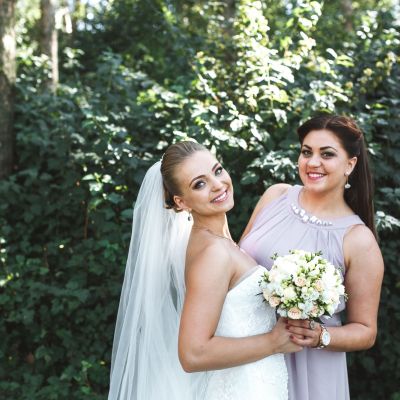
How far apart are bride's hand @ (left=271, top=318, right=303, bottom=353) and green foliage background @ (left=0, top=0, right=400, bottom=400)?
1.84 metres

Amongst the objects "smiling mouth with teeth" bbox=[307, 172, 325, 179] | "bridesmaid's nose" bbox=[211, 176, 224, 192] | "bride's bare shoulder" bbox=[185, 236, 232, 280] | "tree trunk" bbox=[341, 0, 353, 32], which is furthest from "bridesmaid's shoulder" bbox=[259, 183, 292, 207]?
"tree trunk" bbox=[341, 0, 353, 32]

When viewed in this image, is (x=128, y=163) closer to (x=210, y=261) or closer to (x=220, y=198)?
(x=220, y=198)

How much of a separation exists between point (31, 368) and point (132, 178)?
194cm

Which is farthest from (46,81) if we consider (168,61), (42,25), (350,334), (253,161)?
(350,334)

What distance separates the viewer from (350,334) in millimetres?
2535

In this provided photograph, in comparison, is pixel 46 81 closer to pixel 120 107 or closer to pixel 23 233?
pixel 120 107

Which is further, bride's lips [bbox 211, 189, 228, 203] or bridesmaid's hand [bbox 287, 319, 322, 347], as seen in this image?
bride's lips [bbox 211, 189, 228, 203]

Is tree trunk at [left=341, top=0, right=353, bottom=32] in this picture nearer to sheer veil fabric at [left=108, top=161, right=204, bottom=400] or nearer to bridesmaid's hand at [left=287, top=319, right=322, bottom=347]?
sheer veil fabric at [left=108, top=161, right=204, bottom=400]

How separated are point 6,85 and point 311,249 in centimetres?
390

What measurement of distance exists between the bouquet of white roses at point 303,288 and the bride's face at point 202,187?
1.52 ft

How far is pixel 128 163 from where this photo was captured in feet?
15.3

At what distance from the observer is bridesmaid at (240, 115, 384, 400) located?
8.49 feet

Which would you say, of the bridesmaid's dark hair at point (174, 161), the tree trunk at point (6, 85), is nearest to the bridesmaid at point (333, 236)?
the bridesmaid's dark hair at point (174, 161)

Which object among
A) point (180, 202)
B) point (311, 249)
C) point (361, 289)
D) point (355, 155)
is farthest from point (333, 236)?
point (180, 202)
